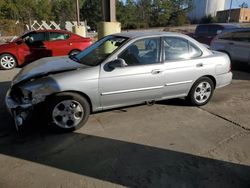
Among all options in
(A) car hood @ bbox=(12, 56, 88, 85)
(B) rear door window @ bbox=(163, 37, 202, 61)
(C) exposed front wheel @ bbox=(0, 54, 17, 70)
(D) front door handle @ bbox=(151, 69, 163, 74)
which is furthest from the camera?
(C) exposed front wheel @ bbox=(0, 54, 17, 70)

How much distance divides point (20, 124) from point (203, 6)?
292 ft

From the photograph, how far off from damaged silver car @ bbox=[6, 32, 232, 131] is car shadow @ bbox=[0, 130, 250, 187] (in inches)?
17.2

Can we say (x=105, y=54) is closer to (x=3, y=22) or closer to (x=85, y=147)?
(x=85, y=147)

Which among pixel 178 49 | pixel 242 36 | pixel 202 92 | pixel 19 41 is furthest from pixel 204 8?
pixel 178 49

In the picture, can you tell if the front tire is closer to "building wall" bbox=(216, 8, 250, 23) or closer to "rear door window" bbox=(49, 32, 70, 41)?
"rear door window" bbox=(49, 32, 70, 41)

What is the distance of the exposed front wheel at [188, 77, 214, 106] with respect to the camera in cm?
549

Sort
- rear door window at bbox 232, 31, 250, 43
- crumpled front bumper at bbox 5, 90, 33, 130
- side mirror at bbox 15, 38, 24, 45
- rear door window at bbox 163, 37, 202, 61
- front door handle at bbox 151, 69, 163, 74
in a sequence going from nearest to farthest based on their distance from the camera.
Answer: crumpled front bumper at bbox 5, 90, 33, 130 < front door handle at bbox 151, 69, 163, 74 < rear door window at bbox 163, 37, 202, 61 < rear door window at bbox 232, 31, 250, 43 < side mirror at bbox 15, 38, 24, 45

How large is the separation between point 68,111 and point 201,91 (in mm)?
2844

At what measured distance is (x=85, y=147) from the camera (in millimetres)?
3959

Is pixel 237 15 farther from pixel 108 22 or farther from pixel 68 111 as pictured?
pixel 68 111

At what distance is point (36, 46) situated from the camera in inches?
393

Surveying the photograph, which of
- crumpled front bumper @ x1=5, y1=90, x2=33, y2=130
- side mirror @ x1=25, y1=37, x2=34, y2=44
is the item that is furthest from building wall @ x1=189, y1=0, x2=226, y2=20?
crumpled front bumper @ x1=5, y1=90, x2=33, y2=130

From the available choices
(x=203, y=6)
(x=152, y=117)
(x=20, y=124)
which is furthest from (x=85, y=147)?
(x=203, y=6)

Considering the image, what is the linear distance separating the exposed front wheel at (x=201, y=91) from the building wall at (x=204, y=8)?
85121 millimetres
